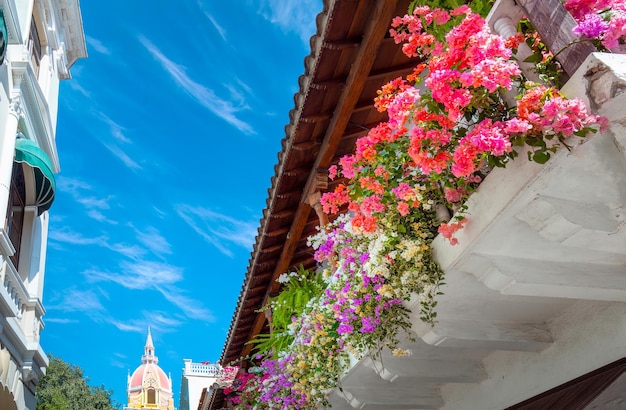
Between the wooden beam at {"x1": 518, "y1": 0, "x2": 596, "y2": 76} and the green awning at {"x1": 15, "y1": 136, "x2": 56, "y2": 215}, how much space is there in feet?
34.4

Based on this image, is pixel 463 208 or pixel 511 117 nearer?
pixel 511 117

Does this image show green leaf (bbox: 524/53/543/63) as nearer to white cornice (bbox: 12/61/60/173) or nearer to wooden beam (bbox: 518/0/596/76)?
wooden beam (bbox: 518/0/596/76)

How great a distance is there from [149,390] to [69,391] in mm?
59673

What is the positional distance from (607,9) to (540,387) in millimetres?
3512

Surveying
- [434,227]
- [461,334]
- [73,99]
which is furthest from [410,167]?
[73,99]

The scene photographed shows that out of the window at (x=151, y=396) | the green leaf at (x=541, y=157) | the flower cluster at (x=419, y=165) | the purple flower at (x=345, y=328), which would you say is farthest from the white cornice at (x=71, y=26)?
the window at (x=151, y=396)

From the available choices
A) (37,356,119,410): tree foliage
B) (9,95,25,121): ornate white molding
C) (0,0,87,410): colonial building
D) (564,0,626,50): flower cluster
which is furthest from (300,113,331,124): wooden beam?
(37,356,119,410): tree foliage

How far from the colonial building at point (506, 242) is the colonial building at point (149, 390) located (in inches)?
3313

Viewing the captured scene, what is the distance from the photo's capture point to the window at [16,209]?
12252mm

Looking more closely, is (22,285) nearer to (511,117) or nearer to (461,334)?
(461,334)

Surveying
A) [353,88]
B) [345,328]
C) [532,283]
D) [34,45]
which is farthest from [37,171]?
[532,283]

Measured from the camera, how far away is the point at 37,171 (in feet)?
40.3

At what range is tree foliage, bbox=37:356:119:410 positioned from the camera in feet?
99.0

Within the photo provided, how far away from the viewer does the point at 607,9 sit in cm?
294
